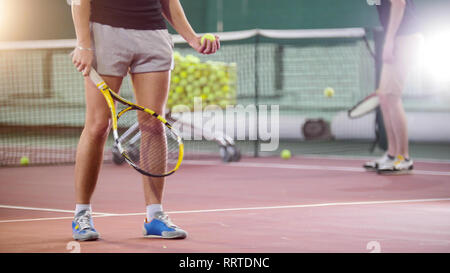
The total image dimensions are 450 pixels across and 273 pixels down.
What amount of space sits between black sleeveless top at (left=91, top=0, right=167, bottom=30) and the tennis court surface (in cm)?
94

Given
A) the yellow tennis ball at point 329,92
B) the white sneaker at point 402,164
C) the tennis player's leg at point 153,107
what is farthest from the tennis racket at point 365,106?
the tennis player's leg at point 153,107

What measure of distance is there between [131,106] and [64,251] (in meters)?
0.68

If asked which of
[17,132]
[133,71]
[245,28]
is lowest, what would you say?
[17,132]

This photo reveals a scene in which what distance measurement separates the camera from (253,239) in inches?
143

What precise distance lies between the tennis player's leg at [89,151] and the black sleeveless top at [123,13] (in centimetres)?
25

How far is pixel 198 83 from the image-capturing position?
318 inches

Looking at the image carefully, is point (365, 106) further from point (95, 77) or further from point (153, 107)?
point (95, 77)

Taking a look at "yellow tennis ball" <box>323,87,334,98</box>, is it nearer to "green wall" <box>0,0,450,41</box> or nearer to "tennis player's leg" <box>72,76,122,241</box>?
"green wall" <box>0,0,450,41</box>

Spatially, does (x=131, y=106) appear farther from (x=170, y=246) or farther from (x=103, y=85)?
(x=170, y=246)

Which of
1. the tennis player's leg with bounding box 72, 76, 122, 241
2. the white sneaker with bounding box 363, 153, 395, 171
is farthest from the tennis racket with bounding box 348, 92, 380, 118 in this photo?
the tennis player's leg with bounding box 72, 76, 122, 241

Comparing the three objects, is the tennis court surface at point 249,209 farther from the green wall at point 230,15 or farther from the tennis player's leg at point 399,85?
the green wall at point 230,15

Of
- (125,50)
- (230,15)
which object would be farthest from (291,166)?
(230,15)

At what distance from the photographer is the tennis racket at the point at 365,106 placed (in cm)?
791
